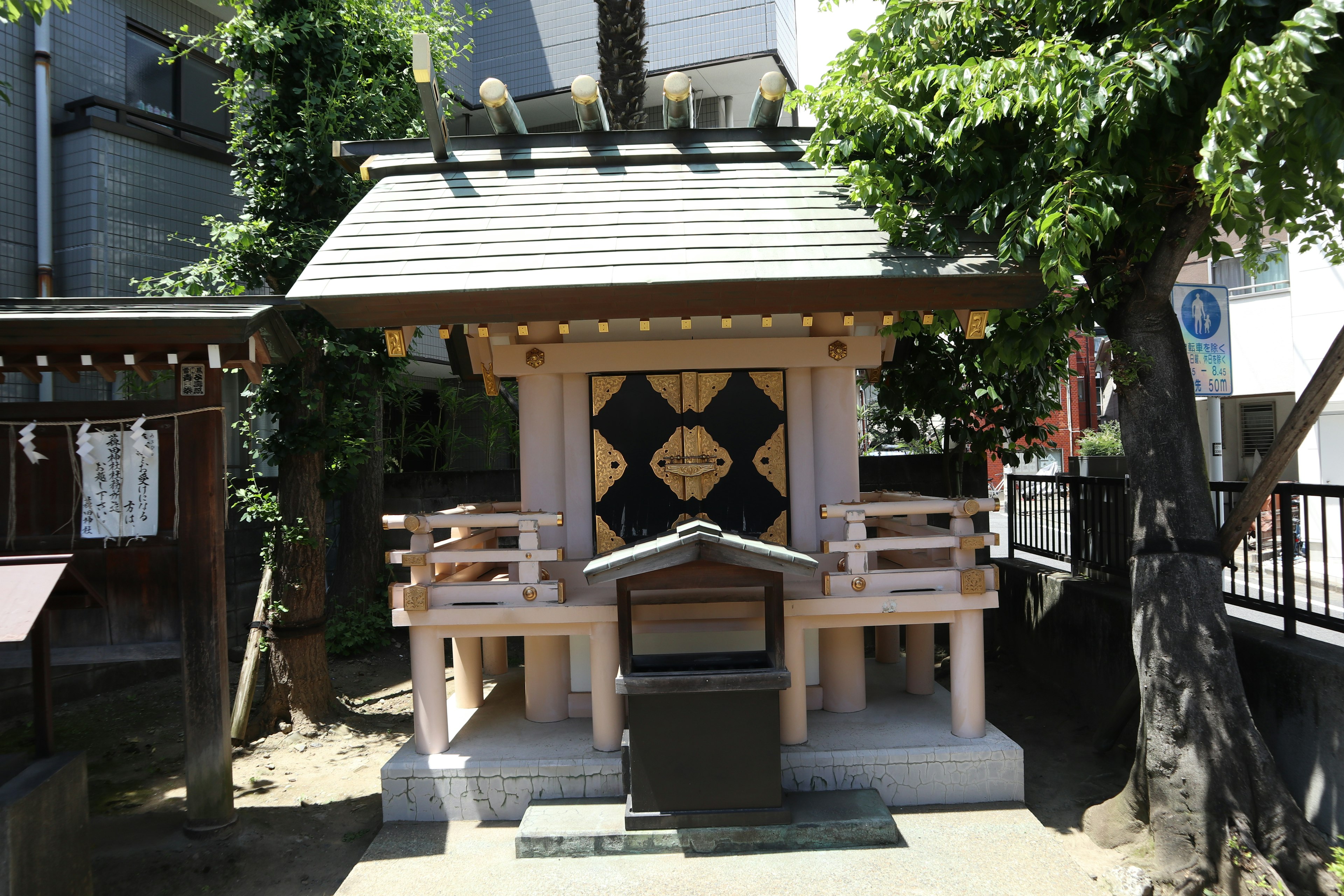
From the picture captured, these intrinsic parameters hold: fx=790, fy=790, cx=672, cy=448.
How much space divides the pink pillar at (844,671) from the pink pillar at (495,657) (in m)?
Result: 3.61

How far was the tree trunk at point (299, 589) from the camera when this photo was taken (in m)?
7.52

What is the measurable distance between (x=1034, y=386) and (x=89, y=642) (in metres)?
9.02

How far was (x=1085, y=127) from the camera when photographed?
4.43 meters

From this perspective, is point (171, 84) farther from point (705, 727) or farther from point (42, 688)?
point (705, 727)

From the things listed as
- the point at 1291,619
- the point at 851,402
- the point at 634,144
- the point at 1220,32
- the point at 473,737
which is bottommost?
the point at 473,737

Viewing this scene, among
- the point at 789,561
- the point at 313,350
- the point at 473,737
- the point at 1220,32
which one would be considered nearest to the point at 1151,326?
the point at 1220,32

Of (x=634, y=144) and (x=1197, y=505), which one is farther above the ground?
(x=634, y=144)

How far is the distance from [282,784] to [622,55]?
10075 mm

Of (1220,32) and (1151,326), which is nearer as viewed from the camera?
(1220,32)

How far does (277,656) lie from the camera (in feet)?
24.9

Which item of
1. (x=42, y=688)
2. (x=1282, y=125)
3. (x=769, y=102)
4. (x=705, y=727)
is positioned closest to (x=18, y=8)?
(x=42, y=688)

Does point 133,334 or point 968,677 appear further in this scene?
point 968,677

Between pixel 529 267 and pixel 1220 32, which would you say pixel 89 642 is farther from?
pixel 1220 32

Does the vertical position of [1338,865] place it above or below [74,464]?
below
